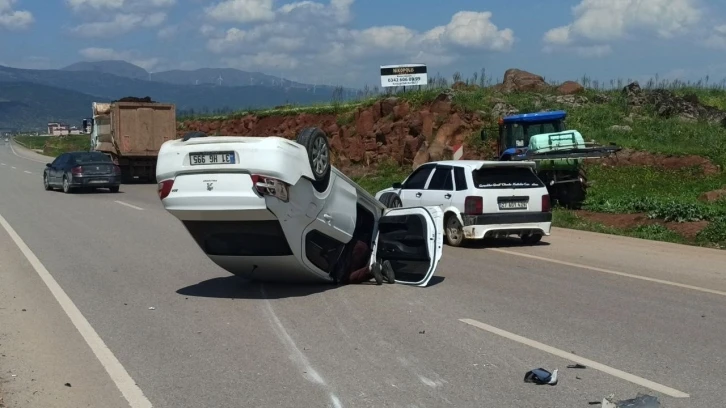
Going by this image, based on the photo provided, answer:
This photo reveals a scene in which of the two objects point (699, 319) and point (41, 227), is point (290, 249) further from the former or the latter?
point (41, 227)

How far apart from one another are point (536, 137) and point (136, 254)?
11.7 m

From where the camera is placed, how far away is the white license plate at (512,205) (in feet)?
51.1

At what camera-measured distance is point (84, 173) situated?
3138cm

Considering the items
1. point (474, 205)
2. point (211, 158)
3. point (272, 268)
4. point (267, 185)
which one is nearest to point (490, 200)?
point (474, 205)

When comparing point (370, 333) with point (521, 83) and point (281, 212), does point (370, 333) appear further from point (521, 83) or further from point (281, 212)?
point (521, 83)

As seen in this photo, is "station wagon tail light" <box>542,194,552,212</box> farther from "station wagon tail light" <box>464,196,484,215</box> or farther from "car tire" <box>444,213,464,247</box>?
"car tire" <box>444,213,464,247</box>

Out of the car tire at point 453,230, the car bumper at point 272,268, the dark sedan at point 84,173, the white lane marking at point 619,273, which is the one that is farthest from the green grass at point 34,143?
the car bumper at point 272,268

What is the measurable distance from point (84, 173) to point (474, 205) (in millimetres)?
19931

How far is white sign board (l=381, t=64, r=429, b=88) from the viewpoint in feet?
128

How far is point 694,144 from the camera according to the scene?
95.0 feet

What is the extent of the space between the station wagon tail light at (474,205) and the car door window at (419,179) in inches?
62.0

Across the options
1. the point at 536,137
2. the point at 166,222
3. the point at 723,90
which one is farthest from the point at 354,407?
the point at 723,90

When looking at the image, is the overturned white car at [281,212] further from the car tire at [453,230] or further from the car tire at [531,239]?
the car tire at [531,239]

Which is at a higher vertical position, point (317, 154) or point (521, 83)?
point (521, 83)
